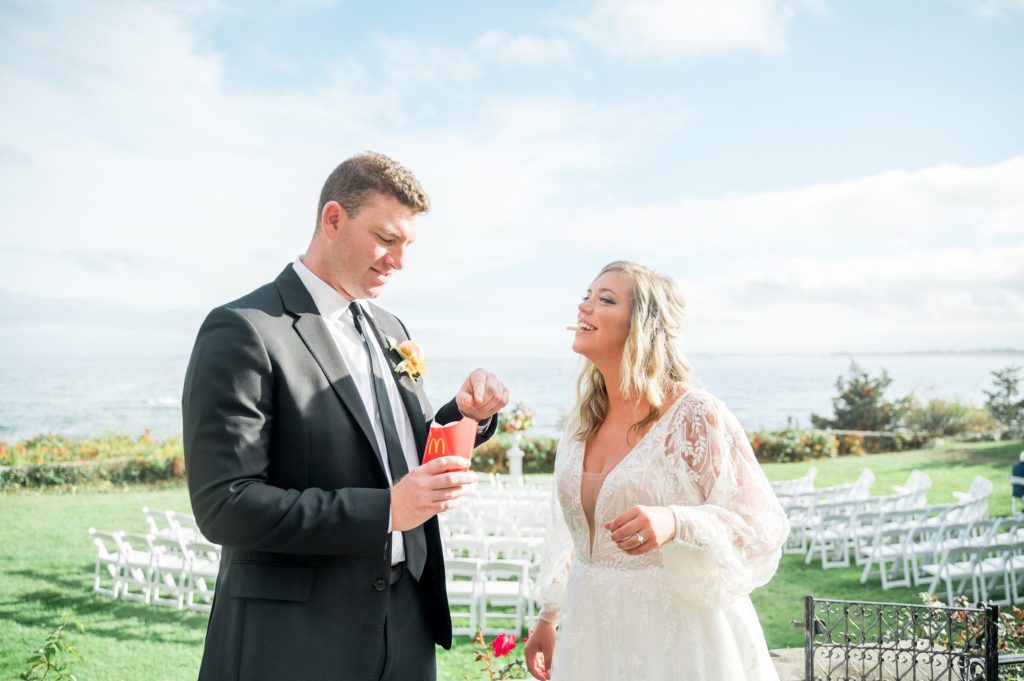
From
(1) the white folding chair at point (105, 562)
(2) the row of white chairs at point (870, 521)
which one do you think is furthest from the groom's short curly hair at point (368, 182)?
(2) the row of white chairs at point (870, 521)

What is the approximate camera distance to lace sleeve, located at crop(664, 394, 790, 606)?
2.41m

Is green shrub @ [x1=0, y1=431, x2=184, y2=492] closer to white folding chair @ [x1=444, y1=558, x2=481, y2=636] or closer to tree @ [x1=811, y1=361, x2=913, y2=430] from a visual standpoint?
white folding chair @ [x1=444, y1=558, x2=481, y2=636]

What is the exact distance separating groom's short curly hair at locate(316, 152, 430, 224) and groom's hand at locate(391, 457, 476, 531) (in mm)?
820

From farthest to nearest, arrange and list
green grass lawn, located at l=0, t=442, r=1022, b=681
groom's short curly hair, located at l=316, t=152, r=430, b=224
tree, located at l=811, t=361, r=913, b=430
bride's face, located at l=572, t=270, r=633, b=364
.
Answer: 1. tree, located at l=811, t=361, r=913, b=430
2. green grass lawn, located at l=0, t=442, r=1022, b=681
3. bride's face, located at l=572, t=270, r=633, b=364
4. groom's short curly hair, located at l=316, t=152, r=430, b=224

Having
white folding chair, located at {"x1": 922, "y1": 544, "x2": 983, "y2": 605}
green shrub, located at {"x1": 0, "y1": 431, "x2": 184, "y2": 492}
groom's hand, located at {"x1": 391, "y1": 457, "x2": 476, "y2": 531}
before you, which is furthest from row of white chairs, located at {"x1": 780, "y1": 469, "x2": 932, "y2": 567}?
green shrub, located at {"x1": 0, "y1": 431, "x2": 184, "y2": 492}

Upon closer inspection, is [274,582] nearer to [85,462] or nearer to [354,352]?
[354,352]

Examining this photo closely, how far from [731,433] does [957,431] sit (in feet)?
82.7

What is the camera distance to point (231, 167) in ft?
166

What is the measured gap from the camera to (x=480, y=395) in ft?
7.38

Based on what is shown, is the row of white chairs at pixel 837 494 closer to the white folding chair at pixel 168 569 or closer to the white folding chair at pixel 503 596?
the white folding chair at pixel 503 596

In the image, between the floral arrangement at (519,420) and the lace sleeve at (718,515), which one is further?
the floral arrangement at (519,420)

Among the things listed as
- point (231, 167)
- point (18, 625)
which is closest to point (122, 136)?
point (231, 167)

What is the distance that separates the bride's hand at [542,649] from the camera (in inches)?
114

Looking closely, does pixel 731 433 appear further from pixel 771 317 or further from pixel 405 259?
pixel 771 317
